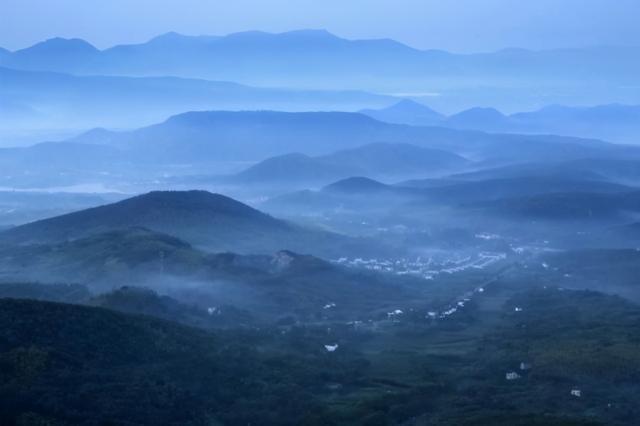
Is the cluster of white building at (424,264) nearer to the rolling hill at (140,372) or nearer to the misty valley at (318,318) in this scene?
the misty valley at (318,318)

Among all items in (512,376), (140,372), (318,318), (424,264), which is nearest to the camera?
(140,372)

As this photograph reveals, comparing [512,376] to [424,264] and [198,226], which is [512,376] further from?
[198,226]

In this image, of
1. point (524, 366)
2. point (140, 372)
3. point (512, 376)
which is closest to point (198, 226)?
point (524, 366)

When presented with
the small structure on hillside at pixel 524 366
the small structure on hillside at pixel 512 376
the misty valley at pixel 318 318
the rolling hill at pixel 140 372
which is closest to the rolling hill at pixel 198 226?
the misty valley at pixel 318 318

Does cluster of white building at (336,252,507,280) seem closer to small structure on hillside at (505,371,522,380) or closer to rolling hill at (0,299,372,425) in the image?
rolling hill at (0,299,372,425)

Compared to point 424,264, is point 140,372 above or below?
above

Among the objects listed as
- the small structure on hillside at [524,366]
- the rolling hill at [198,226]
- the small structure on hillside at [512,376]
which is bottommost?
the small structure on hillside at [512,376]

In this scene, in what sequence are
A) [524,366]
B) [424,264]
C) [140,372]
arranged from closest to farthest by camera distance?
[140,372] < [524,366] < [424,264]

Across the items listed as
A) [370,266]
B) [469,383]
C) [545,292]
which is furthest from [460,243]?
[469,383]

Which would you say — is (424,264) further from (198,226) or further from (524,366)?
(524,366)

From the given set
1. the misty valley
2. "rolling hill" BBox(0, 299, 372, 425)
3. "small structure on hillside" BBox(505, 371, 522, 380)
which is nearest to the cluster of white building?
the misty valley

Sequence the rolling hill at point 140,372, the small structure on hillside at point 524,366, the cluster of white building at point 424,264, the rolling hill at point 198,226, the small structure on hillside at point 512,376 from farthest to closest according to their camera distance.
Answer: the rolling hill at point 198,226
the cluster of white building at point 424,264
the small structure on hillside at point 524,366
the small structure on hillside at point 512,376
the rolling hill at point 140,372

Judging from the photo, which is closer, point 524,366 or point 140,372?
point 140,372
